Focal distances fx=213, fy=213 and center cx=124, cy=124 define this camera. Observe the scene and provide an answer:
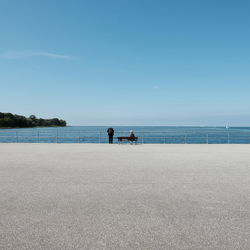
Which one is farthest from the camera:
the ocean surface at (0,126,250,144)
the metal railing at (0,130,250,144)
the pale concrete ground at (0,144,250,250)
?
the metal railing at (0,130,250,144)

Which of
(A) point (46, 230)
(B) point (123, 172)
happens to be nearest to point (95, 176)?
(B) point (123, 172)

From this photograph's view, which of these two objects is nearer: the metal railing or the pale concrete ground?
the pale concrete ground

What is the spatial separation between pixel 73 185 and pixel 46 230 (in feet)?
7.69

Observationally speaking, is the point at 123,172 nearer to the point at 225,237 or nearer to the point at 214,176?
the point at 214,176

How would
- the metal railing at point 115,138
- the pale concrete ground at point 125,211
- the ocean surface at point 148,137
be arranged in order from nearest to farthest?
the pale concrete ground at point 125,211
the ocean surface at point 148,137
the metal railing at point 115,138

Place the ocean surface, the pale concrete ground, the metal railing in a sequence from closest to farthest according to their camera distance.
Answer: the pale concrete ground, the ocean surface, the metal railing

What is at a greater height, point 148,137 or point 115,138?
point 148,137

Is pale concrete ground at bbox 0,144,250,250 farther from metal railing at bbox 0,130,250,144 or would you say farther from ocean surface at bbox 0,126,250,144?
metal railing at bbox 0,130,250,144

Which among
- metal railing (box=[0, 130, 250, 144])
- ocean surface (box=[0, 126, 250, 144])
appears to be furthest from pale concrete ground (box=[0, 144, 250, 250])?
metal railing (box=[0, 130, 250, 144])

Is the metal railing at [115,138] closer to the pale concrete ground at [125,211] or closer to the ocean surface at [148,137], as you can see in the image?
the ocean surface at [148,137]

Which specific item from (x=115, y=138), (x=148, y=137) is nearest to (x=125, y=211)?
(x=148, y=137)

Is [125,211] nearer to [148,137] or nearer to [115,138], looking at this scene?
[148,137]

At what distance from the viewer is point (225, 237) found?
9.43 feet

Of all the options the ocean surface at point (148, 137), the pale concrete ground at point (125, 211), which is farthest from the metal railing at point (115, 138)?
the pale concrete ground at point (125, 211)
